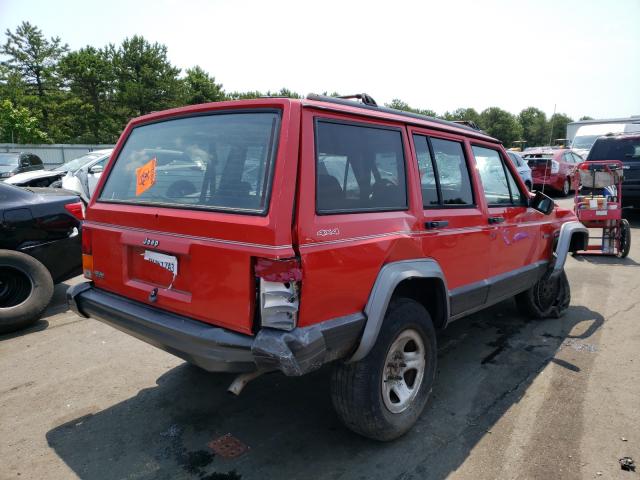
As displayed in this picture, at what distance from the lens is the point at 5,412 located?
10.5ft

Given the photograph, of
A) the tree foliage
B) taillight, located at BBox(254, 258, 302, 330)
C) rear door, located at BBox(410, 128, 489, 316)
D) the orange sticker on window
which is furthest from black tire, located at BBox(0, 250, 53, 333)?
the tree foliage

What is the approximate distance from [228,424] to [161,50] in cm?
4992

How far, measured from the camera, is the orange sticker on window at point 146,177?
299cm

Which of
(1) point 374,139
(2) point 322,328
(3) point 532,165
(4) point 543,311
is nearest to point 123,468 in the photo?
(2) point 322,328

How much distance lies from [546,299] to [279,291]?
3905 mm

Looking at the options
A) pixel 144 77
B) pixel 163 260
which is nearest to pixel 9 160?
pixel 163 260

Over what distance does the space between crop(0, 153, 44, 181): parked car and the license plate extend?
12474 millimetres

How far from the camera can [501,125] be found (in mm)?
77188

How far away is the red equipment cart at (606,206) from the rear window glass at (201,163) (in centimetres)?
683

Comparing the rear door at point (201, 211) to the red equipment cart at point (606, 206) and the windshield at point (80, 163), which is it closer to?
the red equipment cart at point (606, 206)

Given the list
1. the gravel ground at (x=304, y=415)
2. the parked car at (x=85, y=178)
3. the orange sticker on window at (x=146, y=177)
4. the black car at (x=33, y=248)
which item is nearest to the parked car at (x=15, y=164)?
the parked car at (x=85, y=178)

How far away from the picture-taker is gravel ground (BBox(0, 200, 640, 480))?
2.62 m

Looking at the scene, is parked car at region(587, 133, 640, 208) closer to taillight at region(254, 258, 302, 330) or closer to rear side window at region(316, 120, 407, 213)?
rear side window at region(316, 120, 407, 213)

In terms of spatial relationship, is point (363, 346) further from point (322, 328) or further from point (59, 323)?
point (59, 323)
